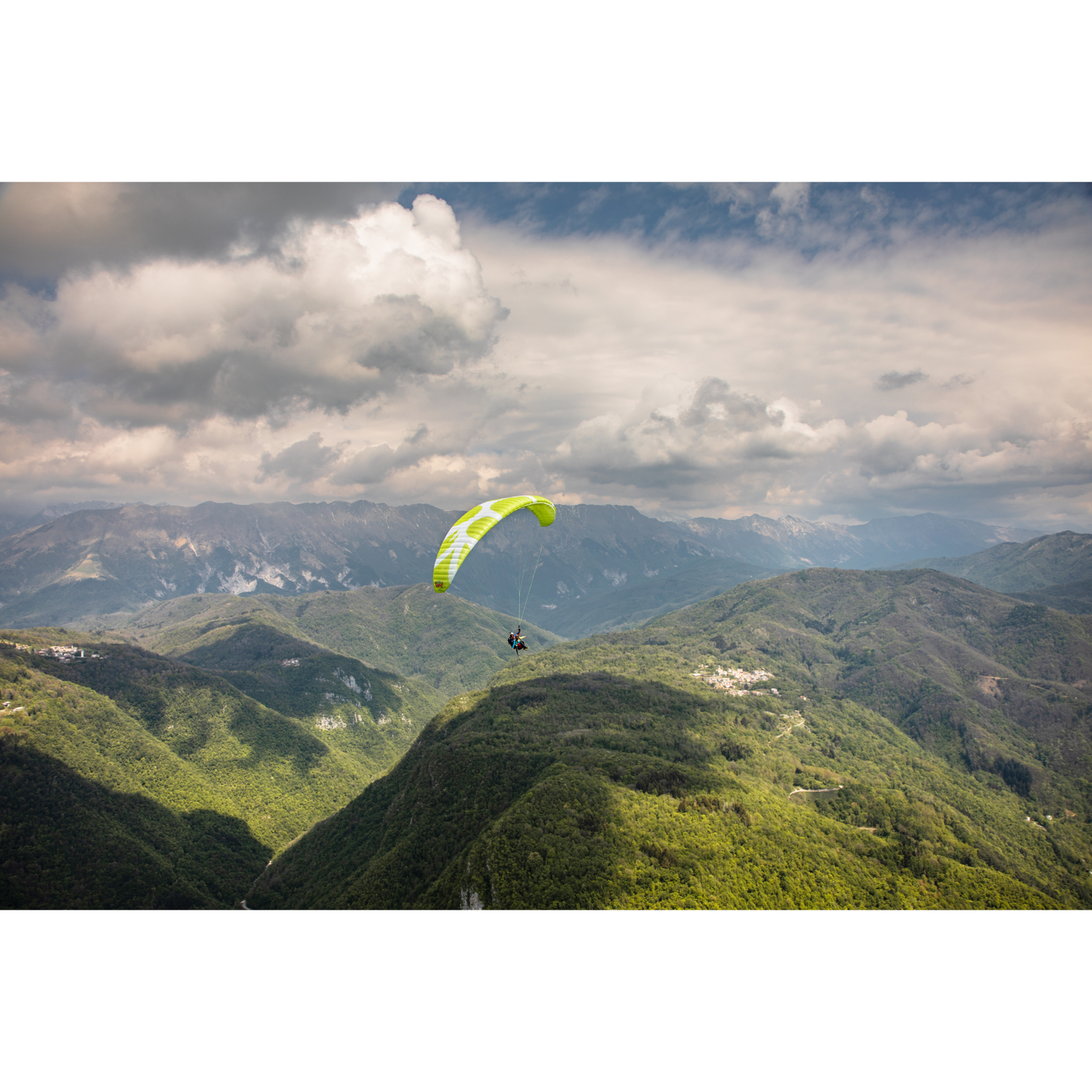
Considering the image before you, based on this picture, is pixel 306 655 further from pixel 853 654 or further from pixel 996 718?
pixel 996 718

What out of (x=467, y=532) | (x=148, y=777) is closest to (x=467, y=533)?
(x=467, y=532)

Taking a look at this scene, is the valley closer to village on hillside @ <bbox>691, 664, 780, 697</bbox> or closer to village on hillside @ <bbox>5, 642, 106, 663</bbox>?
village on hillside @ <bbox>5, 642, 106, 663</bbox>

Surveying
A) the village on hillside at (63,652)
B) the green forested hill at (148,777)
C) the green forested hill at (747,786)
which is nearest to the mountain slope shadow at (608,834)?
the green forested hill at (747,786)

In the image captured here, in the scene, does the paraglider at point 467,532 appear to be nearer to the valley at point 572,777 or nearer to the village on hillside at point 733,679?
the valley at point 572,777

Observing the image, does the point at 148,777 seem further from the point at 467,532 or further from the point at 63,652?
the point at 467,532
